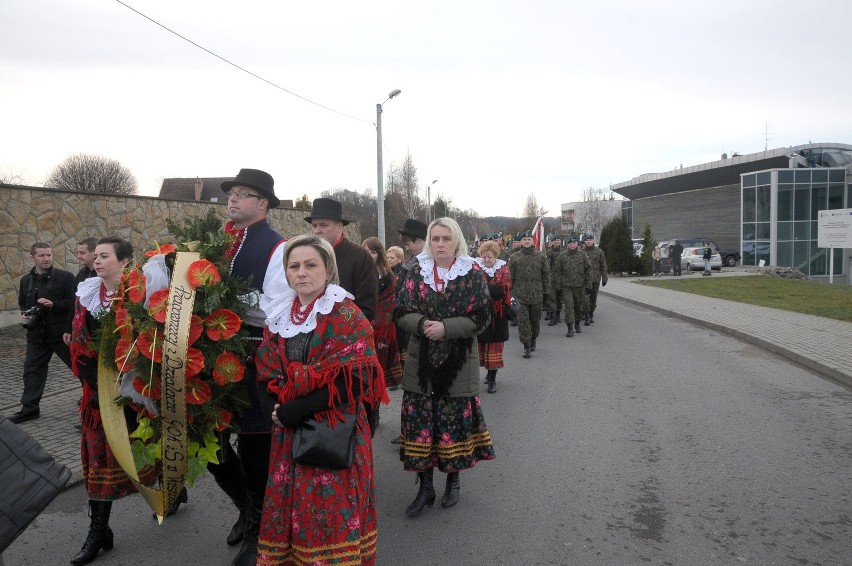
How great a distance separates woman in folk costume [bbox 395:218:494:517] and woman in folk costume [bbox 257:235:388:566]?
126 cm

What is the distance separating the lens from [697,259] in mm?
37062

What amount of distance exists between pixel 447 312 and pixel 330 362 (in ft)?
5.20

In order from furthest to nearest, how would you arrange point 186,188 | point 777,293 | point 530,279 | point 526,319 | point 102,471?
point 186,188
point 777,293
point 526,319
point 530,279
point 102,471

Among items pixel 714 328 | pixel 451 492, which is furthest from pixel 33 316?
pixel 714 328

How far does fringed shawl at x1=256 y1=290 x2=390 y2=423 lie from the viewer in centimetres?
305

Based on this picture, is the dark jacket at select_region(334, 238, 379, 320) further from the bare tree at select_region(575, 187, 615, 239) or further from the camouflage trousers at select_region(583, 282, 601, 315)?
the bare tree at select_region(575, 187, 615, 239)

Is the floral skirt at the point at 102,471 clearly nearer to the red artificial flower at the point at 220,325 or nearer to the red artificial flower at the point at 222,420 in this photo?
the red artificial flower at the point at 222,420

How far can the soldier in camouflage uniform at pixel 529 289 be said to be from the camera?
34.2ft

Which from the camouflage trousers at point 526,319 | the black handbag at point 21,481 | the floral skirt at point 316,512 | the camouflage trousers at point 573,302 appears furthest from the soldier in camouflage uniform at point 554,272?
the black handbag at point 21,481

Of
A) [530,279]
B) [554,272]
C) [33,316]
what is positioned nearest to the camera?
[33,316]

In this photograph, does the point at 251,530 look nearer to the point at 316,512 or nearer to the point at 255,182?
the point at 316,512

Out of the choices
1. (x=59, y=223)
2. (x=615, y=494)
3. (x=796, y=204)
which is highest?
(x=796, y=204)

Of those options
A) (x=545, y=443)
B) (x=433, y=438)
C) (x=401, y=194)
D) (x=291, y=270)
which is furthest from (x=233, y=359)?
(x=401, y=194)

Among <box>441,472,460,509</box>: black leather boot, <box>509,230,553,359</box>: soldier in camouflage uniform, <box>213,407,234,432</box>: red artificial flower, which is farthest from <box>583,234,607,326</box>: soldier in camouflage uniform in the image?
<box>213,407,234,432</box>: red artificial flower
